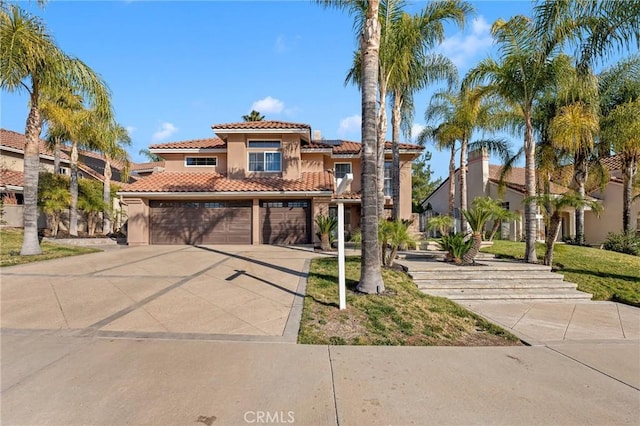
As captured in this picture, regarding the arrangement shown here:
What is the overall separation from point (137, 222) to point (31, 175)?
5.38m

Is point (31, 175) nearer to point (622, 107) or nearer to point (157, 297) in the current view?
point (157, 297)

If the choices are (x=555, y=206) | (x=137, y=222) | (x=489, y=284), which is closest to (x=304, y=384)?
(x=489, y=284)

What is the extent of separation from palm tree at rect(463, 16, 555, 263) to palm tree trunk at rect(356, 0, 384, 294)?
5.61 meters

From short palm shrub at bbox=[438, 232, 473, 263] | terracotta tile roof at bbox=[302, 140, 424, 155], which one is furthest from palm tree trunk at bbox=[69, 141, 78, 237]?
short palm shrub at bbox=[438, 232, 473, 263]

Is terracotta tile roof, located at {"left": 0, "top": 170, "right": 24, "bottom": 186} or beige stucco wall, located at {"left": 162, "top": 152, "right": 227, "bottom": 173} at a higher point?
beige stucco wall, located at {"left": 162, "top": 152, "right": 227, "bottom": 173}

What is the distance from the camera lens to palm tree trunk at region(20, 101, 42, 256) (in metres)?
11.4

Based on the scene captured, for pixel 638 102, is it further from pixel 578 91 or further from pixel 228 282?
pixel 228 282

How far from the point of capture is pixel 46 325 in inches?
209

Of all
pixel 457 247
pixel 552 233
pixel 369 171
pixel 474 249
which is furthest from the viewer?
pixel 457 247

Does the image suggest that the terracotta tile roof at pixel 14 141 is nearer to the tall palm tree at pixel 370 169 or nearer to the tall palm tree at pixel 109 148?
the tall palm tree at pixel 109 148

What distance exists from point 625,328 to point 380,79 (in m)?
9.07

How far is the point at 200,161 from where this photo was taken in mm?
19281

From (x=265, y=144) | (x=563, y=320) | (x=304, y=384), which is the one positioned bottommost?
(x=563, y=320)

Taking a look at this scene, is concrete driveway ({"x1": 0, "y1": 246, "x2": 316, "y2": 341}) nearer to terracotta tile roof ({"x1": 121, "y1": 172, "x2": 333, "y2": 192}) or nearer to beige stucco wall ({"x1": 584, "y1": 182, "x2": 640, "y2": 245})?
terracotta tile roof ({"x1": 121, "y1": 172, "x2": 333, "y2": 192})
